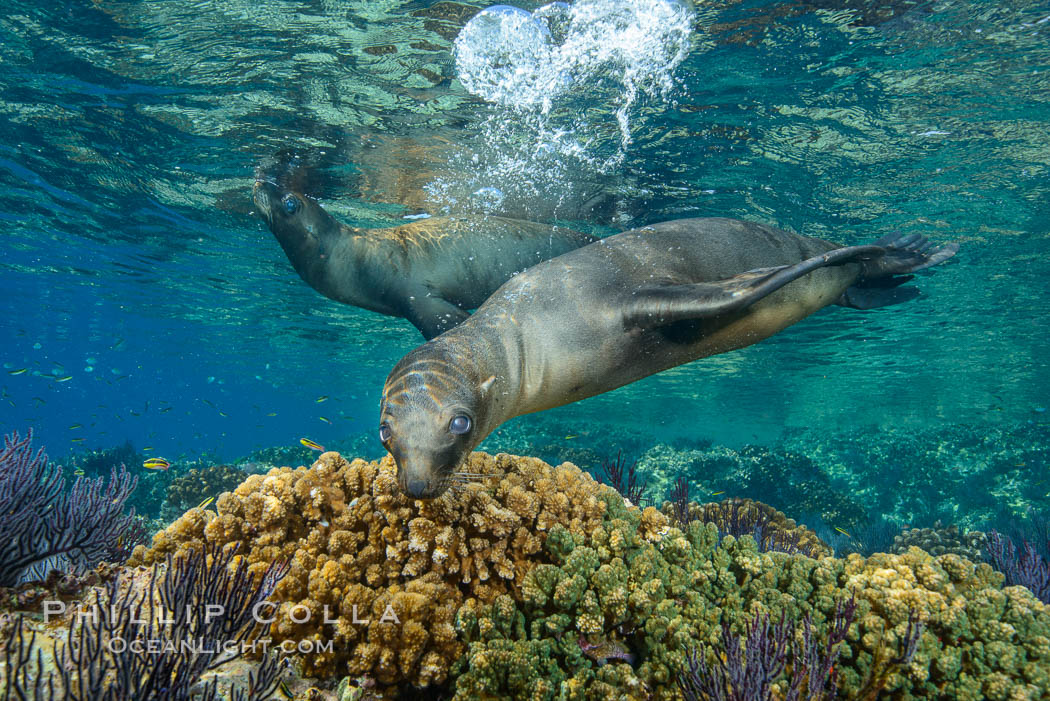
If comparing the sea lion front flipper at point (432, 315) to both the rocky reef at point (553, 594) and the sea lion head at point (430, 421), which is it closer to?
the rocky reef at point (553, 594)

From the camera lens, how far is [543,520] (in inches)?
116

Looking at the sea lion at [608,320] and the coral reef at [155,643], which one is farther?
the sea lion at [608,320]

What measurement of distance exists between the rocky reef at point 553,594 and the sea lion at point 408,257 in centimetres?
370

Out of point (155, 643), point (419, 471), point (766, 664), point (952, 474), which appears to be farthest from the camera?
point (952, 474)

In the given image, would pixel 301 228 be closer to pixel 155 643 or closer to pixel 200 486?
→ pixel 155 643

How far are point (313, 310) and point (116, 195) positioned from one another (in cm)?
839

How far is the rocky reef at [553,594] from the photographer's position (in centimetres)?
221

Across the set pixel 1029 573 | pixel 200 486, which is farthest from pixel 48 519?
pixel 200 486

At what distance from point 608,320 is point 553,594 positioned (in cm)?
194

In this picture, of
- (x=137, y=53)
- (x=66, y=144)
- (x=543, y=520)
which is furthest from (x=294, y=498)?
(x=66, y=144)

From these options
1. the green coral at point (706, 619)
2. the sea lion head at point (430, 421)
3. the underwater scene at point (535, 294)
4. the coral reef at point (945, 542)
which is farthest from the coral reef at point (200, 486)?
the coral reef at point (945, 542)

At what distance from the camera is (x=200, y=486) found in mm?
11477

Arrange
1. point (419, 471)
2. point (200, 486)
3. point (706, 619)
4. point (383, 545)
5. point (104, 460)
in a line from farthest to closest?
point (104, 460) < point (200, 486) < point (383, 545) < point (706, 619) < point (419, 471)

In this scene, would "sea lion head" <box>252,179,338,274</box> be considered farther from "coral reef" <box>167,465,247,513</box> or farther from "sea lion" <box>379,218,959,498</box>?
"coral reef" <box>167,465,247,513</box>
